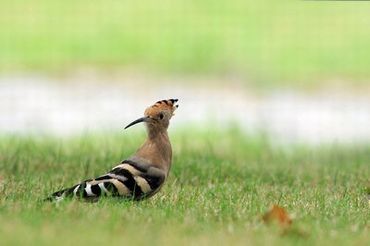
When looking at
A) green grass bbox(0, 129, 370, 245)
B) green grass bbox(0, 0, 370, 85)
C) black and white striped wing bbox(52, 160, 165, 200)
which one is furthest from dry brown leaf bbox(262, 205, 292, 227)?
green grass bbox(0, 0, 370, 85)

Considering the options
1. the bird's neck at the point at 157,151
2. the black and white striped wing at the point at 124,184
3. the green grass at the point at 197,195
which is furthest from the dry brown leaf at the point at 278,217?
the bird's neck at the point at 157,151

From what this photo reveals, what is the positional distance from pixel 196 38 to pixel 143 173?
43.4ft

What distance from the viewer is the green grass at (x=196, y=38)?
18.9 meters

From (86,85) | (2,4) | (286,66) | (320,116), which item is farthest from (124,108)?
(2,4)

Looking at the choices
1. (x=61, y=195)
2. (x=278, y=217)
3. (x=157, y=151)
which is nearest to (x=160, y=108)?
(x=157, y=151)

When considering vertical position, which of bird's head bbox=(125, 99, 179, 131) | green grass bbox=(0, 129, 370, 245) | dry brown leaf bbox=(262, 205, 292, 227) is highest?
bird's head bbox=(125, 99, 179, 131)

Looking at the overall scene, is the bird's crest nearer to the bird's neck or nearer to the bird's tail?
the bird's neck

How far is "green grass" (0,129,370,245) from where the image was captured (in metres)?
5.93

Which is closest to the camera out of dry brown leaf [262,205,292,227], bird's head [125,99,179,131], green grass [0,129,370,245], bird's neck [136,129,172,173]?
green grass [0,129,370,245]

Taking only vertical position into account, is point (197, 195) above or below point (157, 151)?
below

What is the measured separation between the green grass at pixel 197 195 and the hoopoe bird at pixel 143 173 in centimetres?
9

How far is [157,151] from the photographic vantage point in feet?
24.0

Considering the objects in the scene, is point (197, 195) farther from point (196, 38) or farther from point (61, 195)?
point (196, 38)

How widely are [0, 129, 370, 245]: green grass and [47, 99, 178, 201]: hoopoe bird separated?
89mm
